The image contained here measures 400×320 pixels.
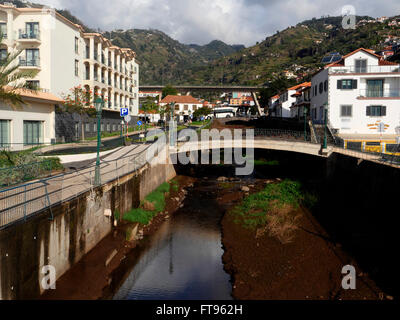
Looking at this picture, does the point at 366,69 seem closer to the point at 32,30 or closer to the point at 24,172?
the point at 24,172

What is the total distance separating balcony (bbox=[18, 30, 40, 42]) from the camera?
40.5 metres

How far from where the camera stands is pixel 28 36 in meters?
40.9

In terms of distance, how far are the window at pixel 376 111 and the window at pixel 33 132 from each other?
38.9 metres

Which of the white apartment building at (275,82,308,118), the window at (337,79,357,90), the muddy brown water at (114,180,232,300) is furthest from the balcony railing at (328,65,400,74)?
the white apartment building at (275,82,308,118)

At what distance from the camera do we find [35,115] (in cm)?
3459

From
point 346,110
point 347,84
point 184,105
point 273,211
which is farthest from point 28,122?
point 184,105

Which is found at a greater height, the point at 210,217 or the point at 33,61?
the point at 33,61

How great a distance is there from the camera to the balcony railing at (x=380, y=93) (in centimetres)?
4019

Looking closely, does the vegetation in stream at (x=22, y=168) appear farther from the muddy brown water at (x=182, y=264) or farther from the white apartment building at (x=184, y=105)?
the white apartment building at (x=184, y=105)

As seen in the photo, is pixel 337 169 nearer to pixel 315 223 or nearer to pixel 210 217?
pixel 315 223

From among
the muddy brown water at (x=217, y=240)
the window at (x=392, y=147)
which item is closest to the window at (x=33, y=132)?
the muddy brown water at (x=217, y=240)

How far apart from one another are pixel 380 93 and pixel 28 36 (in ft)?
146

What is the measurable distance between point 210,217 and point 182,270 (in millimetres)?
9540
